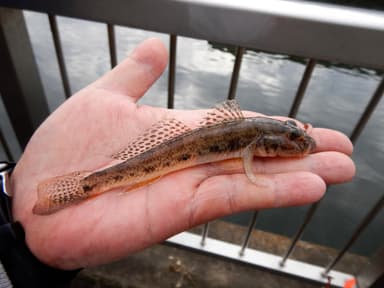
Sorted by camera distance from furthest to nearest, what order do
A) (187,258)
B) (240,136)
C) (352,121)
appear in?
1. (352,121)
2. (187,258)
3. (240,136)

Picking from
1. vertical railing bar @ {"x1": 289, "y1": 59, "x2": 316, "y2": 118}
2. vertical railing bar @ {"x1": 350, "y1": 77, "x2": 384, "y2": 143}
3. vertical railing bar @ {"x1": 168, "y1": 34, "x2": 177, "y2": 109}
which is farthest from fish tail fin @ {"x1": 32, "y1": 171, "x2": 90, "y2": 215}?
vertical railing bar @ {"x1": 350, "y1": 77, "x2": 384, "y2": 143}

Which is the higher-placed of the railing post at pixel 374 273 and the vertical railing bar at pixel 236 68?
the vertical railing bar at pixel 236 68

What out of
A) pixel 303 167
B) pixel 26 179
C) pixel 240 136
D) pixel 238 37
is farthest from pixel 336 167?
pixel 26 179

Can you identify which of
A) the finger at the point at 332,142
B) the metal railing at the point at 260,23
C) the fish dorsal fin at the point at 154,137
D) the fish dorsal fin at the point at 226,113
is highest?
the metal railing at the point at 260,23

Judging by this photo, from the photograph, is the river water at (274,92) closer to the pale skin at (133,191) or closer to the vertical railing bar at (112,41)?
the pale skin at (133,191)

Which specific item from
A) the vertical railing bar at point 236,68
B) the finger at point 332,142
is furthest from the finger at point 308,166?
the vertical railing bar at point 236,68

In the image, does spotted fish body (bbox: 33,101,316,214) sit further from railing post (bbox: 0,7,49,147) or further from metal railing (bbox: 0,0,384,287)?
railing post (bbox: 0,7,49,147)

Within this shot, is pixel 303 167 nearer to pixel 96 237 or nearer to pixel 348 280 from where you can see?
pixel 96 237
